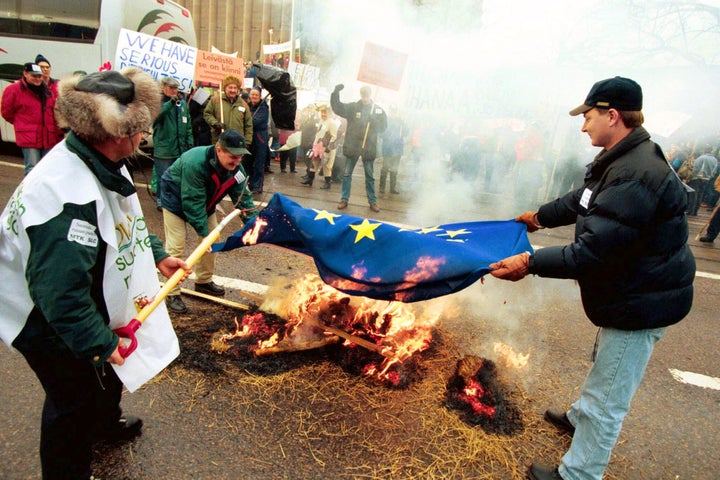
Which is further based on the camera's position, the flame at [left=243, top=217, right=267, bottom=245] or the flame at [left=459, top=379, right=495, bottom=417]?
the flame at [left=243, top=217, right=267, bottom=245]

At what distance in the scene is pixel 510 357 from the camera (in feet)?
12.3

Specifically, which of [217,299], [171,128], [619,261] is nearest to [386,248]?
[619,261]

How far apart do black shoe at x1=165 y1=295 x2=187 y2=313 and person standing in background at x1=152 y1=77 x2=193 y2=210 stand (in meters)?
3.44

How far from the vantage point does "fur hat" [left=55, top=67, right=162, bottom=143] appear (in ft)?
5.43

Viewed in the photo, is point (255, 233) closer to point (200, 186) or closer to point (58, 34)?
point (200, 186)

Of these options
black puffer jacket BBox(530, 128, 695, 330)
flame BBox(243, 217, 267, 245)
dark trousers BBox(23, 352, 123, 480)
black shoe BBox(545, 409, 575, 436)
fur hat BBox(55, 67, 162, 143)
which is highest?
fur hat BBox(55, 67, 162, 143)

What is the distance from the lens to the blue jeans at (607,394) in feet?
7.55

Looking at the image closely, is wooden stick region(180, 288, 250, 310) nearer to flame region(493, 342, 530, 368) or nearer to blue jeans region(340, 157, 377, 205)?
flame region(493, 342, 530, 368)

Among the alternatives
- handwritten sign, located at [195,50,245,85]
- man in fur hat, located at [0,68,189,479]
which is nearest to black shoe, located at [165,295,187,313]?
man in fur hat, located at [0,68,189,479]

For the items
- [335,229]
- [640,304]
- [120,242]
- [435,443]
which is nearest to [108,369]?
[120,242]

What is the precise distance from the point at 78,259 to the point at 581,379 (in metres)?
3.74

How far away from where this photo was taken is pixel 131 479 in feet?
7.55

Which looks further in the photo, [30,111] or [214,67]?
[214,67]

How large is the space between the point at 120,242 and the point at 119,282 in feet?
0.57
